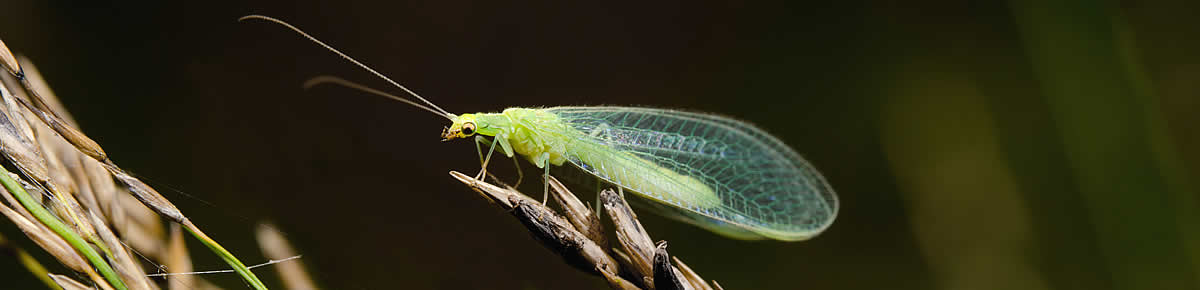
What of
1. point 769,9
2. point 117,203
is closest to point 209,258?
point 117,203

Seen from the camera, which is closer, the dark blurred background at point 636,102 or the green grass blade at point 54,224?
the green grass blade at point 54,224

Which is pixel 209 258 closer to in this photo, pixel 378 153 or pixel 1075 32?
pixel 378 153

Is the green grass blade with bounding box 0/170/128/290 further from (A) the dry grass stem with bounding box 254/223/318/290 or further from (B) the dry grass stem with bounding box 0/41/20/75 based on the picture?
(A) the dry grass stem with bounding box 254/223/318/290

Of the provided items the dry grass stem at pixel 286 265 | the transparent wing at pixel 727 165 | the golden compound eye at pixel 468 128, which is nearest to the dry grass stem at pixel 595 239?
the dry grass stem at pixel 286 265

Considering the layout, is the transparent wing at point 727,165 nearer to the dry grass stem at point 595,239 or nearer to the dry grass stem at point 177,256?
the dry grass stem at point 595,239

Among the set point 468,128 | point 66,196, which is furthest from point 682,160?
point 66,196

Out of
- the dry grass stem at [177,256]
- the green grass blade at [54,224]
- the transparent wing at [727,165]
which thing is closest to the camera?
the green grass blade at [54,224]
